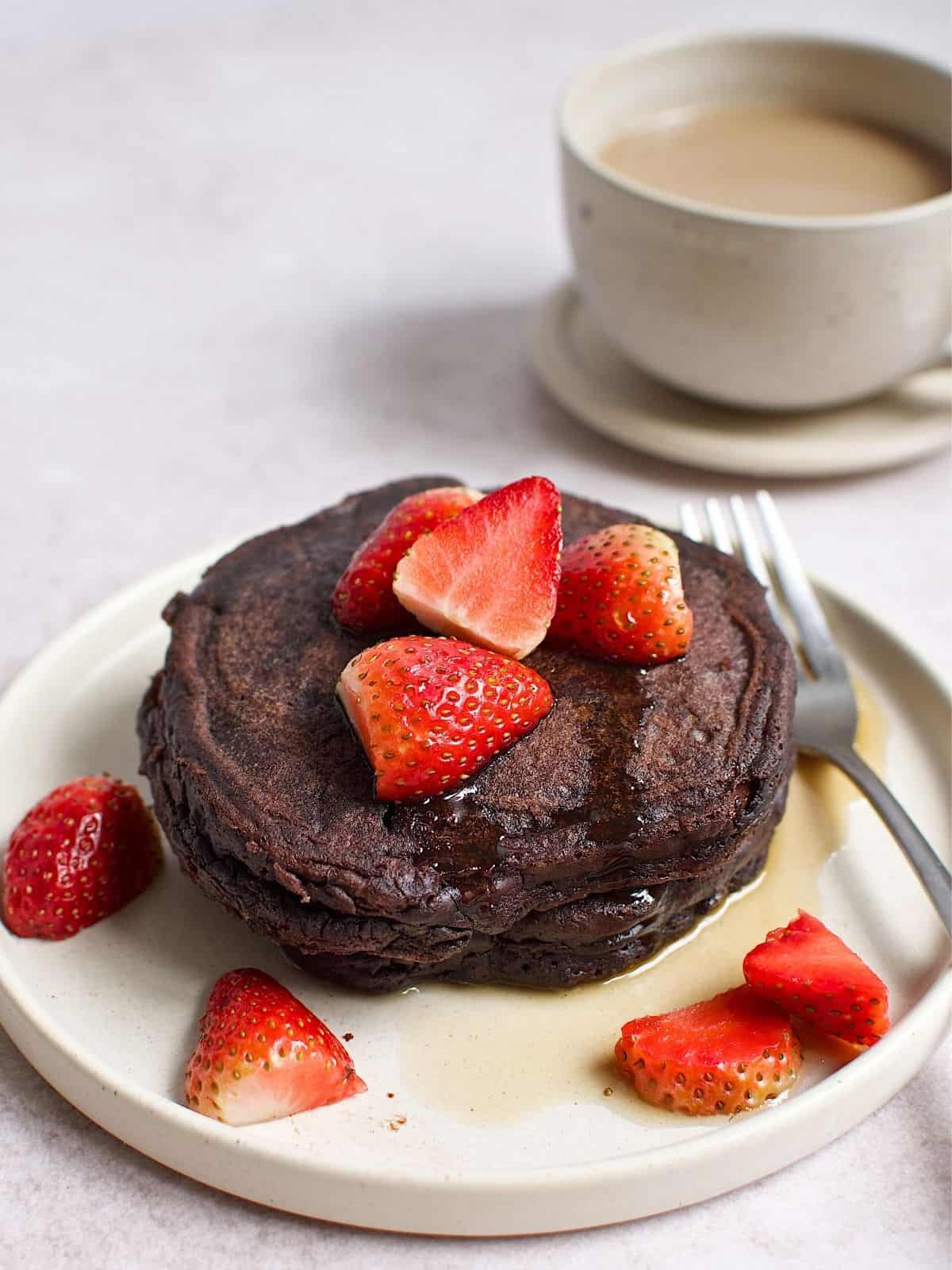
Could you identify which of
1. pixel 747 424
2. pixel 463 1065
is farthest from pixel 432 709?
pixel 747 424

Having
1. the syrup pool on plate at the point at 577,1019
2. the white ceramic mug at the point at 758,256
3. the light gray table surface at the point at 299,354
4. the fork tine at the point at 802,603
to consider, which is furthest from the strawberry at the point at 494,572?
the white ceramic mug at the point at 758,256

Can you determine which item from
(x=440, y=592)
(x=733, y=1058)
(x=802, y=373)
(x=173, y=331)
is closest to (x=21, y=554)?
(x=173, y=331)

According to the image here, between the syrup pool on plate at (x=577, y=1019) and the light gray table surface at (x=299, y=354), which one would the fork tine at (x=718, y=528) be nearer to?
the light gray table surface at (x=299, y=354)

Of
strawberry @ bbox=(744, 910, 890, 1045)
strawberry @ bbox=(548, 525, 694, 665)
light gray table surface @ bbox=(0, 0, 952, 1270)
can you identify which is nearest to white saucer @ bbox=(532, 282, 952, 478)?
light gray table surface @ bbox=(0, 0, 952, 1270)

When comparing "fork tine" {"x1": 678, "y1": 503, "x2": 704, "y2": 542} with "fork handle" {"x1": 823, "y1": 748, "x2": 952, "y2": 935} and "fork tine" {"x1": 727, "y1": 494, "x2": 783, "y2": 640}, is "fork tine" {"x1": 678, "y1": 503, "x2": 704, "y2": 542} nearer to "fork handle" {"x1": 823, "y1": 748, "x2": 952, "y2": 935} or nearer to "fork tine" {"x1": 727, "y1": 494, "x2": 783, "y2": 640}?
"fork tine" {"x1": 727, "y1": 494, "x2": 783, "y2": 640}

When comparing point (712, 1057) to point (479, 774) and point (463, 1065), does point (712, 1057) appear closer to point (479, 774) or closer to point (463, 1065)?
point (463, 1065)
